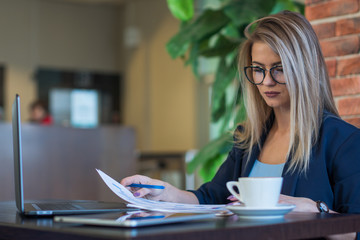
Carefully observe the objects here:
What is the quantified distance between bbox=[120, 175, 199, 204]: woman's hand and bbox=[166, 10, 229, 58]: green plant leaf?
106cm

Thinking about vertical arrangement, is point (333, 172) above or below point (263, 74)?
below

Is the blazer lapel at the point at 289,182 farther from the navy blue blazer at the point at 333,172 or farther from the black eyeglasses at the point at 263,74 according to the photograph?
the black eyeglasses at the point at 263,74

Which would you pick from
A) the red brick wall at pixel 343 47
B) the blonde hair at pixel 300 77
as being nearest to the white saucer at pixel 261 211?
the blonde hair at pixel 300 77

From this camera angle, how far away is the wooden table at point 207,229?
2.74 ft

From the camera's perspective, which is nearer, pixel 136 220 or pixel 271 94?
pixel 136 220

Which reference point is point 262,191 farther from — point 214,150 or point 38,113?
point 38,113

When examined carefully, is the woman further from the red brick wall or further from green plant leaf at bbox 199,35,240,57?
green plant leaf at bbox 199,35,240,57

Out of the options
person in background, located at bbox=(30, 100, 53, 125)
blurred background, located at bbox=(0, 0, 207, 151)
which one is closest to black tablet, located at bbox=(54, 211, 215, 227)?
person in background, located at bbox=(30, 100, 53, 125)

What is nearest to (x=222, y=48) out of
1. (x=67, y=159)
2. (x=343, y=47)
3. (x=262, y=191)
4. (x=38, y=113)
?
(x=343, y=47)

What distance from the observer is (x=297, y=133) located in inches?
59.6

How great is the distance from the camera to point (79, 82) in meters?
8.73

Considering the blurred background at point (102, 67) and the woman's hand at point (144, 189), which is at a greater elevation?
the blurred background at point (102, 67)

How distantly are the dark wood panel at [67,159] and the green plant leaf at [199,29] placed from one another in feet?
7.23

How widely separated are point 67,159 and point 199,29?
2450 mm
